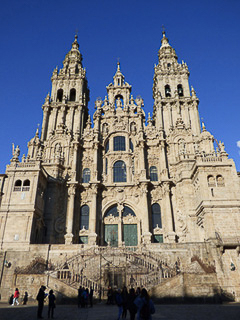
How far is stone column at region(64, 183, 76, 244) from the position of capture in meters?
29.8

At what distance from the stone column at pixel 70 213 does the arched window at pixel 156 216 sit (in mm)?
9951

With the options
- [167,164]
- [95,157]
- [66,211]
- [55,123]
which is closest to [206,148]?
[167,164]

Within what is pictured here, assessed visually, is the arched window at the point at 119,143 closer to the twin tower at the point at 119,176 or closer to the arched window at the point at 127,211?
the twin tower at the point at 119,176

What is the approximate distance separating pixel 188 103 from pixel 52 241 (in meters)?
27.5

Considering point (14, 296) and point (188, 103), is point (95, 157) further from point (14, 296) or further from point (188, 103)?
point (14, 296)

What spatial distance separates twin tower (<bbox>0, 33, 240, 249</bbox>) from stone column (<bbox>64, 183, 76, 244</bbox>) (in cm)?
12

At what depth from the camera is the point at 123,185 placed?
33.9m

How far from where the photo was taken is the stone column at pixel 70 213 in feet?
97.6

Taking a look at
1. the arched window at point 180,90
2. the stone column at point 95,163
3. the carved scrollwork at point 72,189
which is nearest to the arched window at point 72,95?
the stone column at point 95,163

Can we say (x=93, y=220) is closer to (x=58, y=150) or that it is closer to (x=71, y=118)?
(x=58, y=150)

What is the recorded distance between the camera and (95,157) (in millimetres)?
35312

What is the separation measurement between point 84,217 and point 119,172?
7.56 m

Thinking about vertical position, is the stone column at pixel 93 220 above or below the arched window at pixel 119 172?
below

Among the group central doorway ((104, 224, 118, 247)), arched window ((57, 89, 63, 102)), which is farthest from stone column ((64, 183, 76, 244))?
arched window ((57, 89, 63, 102))
